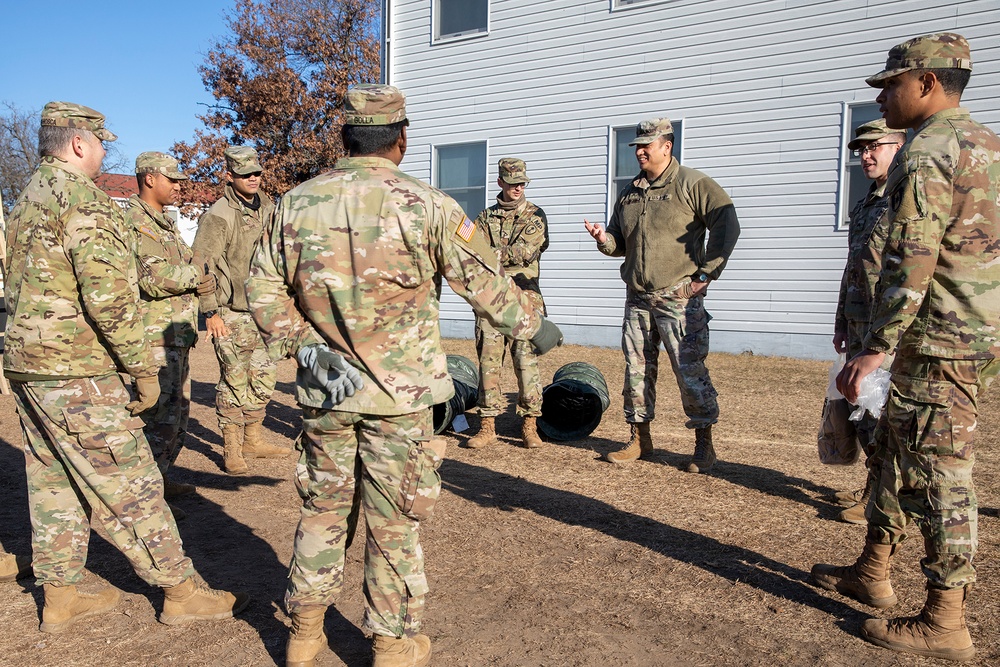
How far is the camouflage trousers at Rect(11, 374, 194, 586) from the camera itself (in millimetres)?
3344

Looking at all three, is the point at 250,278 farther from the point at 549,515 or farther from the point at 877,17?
the point at 877,17

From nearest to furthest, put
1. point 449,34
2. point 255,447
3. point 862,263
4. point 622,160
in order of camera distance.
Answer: point 862,263
point 255,447
point 622,160
point 449,34

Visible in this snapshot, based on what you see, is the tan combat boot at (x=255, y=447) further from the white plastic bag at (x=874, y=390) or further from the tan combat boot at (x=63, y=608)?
the white plastic bag at (x=874, y=390)

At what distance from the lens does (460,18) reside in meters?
13.9

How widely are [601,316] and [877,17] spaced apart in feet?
18.9

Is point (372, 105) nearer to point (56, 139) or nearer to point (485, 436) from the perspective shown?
point (56, 139)

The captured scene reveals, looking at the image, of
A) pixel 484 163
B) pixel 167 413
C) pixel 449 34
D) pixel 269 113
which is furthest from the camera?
pixel 269 113

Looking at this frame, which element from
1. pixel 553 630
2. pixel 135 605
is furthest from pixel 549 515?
pixel 135 605

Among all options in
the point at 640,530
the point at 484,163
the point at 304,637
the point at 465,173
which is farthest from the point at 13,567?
the point at 465,173

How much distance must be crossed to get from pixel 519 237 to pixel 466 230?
3.98 m

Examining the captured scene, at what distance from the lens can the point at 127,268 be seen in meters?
3.42

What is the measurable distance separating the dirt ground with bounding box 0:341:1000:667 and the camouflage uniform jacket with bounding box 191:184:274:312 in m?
1.41

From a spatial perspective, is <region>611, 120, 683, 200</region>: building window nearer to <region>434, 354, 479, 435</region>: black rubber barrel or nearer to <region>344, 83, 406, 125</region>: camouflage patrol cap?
<region>434, 354, 479, 435</region>: black rubber barrel

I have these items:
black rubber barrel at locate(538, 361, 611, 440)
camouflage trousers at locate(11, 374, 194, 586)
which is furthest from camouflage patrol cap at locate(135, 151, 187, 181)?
black rubber barrel at locate(538, 361, 611, 440)
